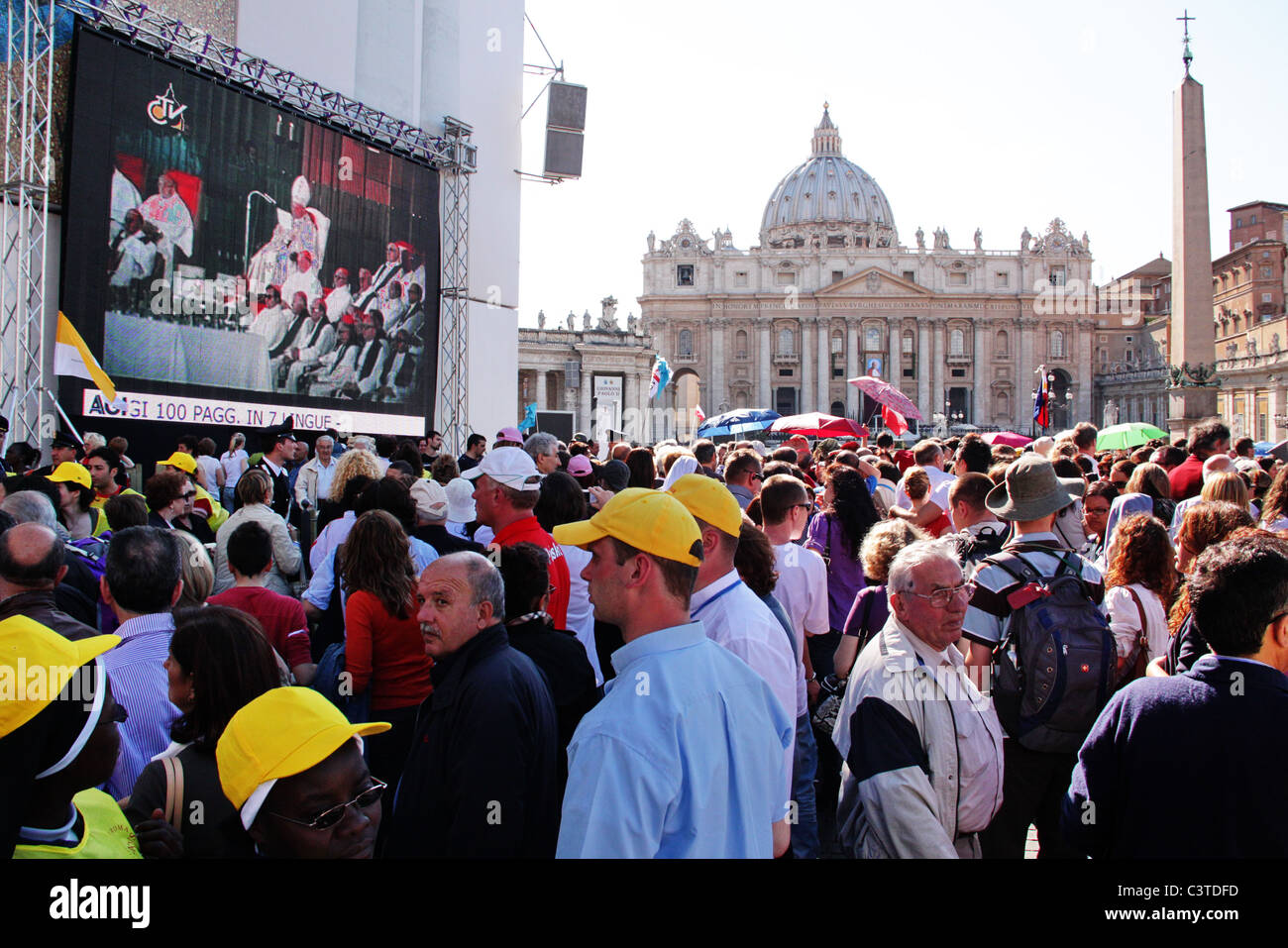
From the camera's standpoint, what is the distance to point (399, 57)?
1927 centimetres

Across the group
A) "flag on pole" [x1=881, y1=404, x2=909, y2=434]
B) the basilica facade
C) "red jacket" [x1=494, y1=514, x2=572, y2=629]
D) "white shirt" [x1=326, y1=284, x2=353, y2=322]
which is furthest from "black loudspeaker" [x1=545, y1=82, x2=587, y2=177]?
the basilica facade

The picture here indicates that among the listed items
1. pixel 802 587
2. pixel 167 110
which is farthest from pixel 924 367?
pixel 802 587

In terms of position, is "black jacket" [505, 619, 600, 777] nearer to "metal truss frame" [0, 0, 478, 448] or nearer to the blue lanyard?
the blue lanyard

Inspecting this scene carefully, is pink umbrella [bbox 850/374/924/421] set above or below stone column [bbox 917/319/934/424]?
below

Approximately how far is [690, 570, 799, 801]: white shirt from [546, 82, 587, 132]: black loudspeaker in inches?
790

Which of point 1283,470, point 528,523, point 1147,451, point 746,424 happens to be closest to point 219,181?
point 746,424

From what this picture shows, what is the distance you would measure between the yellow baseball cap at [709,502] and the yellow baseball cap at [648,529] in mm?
956

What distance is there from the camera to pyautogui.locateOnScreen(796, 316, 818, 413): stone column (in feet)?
280

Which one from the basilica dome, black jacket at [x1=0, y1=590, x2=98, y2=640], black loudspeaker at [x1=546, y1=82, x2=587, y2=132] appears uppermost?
the basilica dome

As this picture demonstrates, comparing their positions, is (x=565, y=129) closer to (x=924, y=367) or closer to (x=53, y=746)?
(x=53, y=746)

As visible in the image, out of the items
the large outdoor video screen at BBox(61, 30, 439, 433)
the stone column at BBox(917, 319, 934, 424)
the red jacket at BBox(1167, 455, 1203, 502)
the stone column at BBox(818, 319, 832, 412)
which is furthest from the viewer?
the stone column at BBox(818, 319, 832, 412)

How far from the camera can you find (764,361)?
8562 centimetres

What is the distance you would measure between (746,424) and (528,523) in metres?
13.7

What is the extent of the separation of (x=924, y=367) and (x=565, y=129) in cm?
6869
